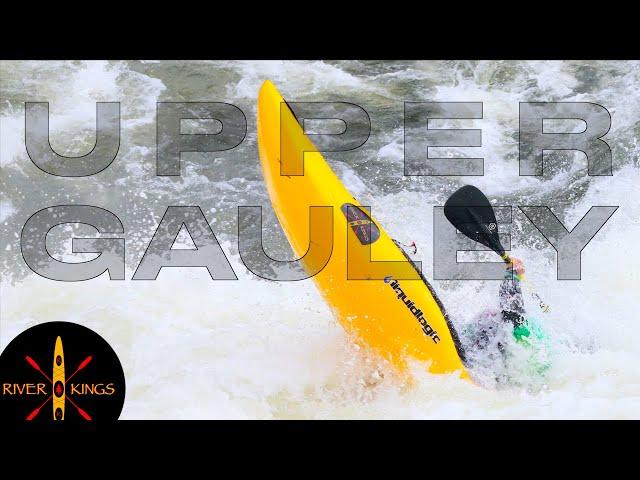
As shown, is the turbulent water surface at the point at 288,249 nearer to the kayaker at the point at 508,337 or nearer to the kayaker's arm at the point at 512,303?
the kayaker at the point at 508,337

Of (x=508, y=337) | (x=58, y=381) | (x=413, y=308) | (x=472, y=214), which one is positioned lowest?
(x=58, y=381)

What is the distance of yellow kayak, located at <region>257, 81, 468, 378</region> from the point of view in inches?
131

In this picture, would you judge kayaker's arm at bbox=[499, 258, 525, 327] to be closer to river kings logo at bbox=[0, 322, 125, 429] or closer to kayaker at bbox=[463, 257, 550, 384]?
kayaker at bbox=[463, 257, 550, 384]

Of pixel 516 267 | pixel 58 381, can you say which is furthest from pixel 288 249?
pixel 58 381

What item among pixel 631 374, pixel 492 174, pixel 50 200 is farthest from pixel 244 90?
pixel 631 374

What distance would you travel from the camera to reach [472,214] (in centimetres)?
348

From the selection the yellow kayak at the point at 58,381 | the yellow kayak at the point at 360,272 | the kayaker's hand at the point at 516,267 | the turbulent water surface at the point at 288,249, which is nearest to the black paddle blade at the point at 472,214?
the kayaker's hand at the point at 516,267

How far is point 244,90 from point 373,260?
230 centimetres

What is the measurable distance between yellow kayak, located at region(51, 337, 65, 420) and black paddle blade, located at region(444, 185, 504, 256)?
1.83m

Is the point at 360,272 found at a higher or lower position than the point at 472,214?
lower

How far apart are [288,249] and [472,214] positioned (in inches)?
67.2

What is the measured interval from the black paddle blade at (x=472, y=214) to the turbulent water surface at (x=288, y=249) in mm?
516

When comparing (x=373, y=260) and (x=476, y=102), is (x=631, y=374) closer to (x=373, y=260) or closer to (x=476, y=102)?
(x=373, y=260)

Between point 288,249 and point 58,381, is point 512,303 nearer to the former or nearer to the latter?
point 288,249
